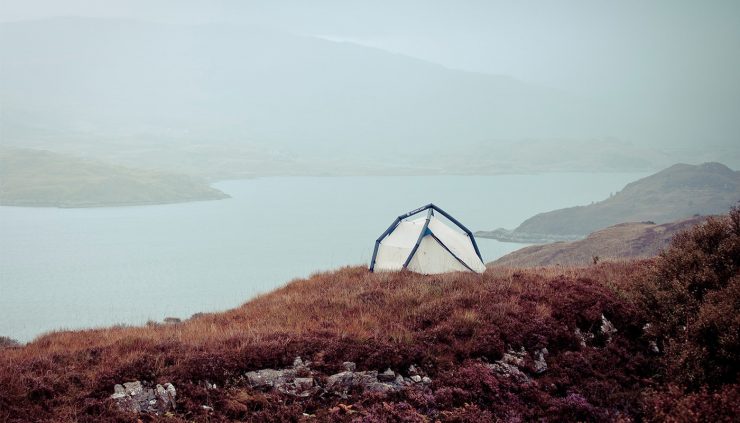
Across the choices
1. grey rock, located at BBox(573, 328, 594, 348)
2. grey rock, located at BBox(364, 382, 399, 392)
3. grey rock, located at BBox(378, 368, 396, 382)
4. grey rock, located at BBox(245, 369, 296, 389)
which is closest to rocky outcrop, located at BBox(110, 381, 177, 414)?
grey rock, located at BBox(245, 369, 296, 389)

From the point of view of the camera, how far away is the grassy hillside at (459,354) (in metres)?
9.55

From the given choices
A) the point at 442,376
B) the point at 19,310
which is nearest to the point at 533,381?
the point at 442,376

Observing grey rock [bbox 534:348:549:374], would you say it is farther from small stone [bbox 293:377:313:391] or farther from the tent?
the tent

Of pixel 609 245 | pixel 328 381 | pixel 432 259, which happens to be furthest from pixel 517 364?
pixel 609 245

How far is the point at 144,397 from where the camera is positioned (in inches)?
378

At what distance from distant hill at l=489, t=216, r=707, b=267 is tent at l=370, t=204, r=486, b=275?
49038 mm

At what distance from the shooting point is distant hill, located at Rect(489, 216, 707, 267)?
71125mm

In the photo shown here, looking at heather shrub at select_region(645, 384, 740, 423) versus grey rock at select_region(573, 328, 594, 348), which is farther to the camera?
grey rock at select_region(573, 328, 594, 348)

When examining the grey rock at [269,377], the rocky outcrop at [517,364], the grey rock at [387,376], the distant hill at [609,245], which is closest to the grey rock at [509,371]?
the rocky outcrop at [517,364]

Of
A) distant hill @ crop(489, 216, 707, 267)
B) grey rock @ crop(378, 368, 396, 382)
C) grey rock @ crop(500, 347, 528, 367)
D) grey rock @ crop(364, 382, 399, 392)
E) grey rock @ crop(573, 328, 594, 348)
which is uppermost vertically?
grey rock @ crop(573, 328, 594, 348)

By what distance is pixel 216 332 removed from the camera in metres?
12.7

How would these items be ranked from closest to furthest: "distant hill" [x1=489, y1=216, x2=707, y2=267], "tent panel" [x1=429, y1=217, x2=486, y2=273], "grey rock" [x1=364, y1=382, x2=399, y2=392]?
1. "grey rock" [x1=364, y1=382, x2=399, y2=392]
2. "tent panel" [x1=429, y1=217, x2=486, y2=273]
3. "distant hill" [x1=489, y1=216, x2=707, y2=267]

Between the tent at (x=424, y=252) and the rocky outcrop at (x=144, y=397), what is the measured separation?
11.3 metres

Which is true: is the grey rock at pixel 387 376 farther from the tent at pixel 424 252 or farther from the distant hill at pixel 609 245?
the distant hill at pixel 609 245
